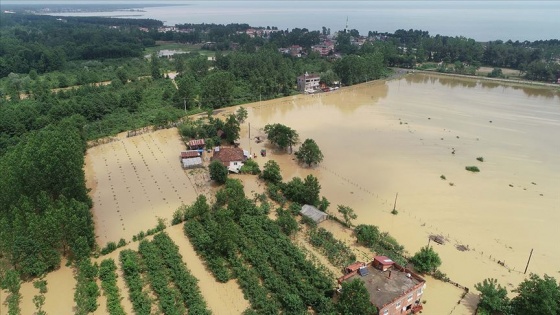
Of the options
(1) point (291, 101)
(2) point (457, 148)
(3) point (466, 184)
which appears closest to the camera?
(3) point (466, 184)

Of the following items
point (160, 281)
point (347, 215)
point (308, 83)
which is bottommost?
point (160, 281)

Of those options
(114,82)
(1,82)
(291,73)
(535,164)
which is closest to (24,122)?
(114,82)

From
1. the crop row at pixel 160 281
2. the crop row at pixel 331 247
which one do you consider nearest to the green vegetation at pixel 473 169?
the crop row at pixel 331 247

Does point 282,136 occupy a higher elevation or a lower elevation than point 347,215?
higher

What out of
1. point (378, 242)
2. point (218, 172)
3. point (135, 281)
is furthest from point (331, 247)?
point (218, 172)

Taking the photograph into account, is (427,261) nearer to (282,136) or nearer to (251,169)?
(251,169)

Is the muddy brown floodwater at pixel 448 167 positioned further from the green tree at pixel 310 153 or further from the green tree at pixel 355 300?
the green tree at pixel 355 300

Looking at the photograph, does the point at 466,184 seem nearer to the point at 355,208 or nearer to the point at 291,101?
the point at 355,208
